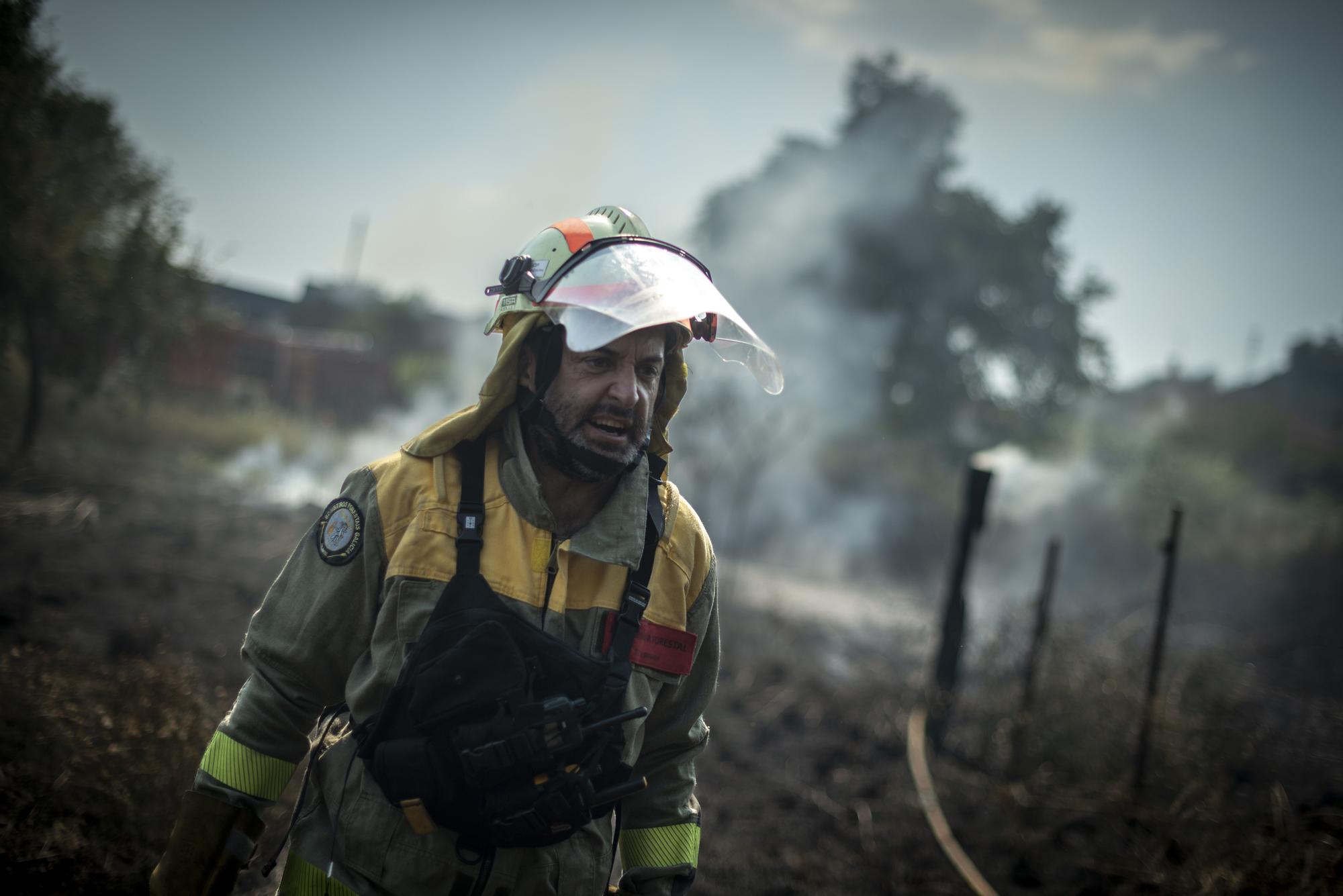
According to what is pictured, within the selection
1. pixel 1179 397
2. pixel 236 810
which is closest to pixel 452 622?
pixel 236 810

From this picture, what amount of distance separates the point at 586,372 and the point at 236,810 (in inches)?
48.1

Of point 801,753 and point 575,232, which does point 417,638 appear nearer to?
point 575,232

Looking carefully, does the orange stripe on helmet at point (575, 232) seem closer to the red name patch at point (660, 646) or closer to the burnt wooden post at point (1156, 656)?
the red name patch at point (660, 646)

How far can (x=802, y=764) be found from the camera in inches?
279

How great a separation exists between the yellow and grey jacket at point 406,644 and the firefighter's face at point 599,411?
0.08m

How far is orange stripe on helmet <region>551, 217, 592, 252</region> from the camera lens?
87.4 inches

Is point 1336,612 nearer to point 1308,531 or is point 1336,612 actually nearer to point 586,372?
point 1308,531

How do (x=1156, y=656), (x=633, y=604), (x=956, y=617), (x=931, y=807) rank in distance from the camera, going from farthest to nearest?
(x=956, y=617), (x=931, y=807), (x=1156, y=656), (x=633, y=604)

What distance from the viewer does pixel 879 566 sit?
2097 centimetres

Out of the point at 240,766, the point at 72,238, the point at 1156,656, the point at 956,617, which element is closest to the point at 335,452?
the point at 72,238

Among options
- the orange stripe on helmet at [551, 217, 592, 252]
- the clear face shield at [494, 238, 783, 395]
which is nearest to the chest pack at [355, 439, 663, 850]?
the clear face shield at [494, 238, 783, 395]

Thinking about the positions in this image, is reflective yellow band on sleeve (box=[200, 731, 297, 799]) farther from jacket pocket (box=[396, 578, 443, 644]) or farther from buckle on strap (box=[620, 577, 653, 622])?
buckle on strap (box=[620, 577, 653, 622])

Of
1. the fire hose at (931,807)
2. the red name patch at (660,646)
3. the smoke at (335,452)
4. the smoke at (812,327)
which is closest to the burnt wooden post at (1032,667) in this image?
the fire hose at (931,807)

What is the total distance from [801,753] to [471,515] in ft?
20.4
